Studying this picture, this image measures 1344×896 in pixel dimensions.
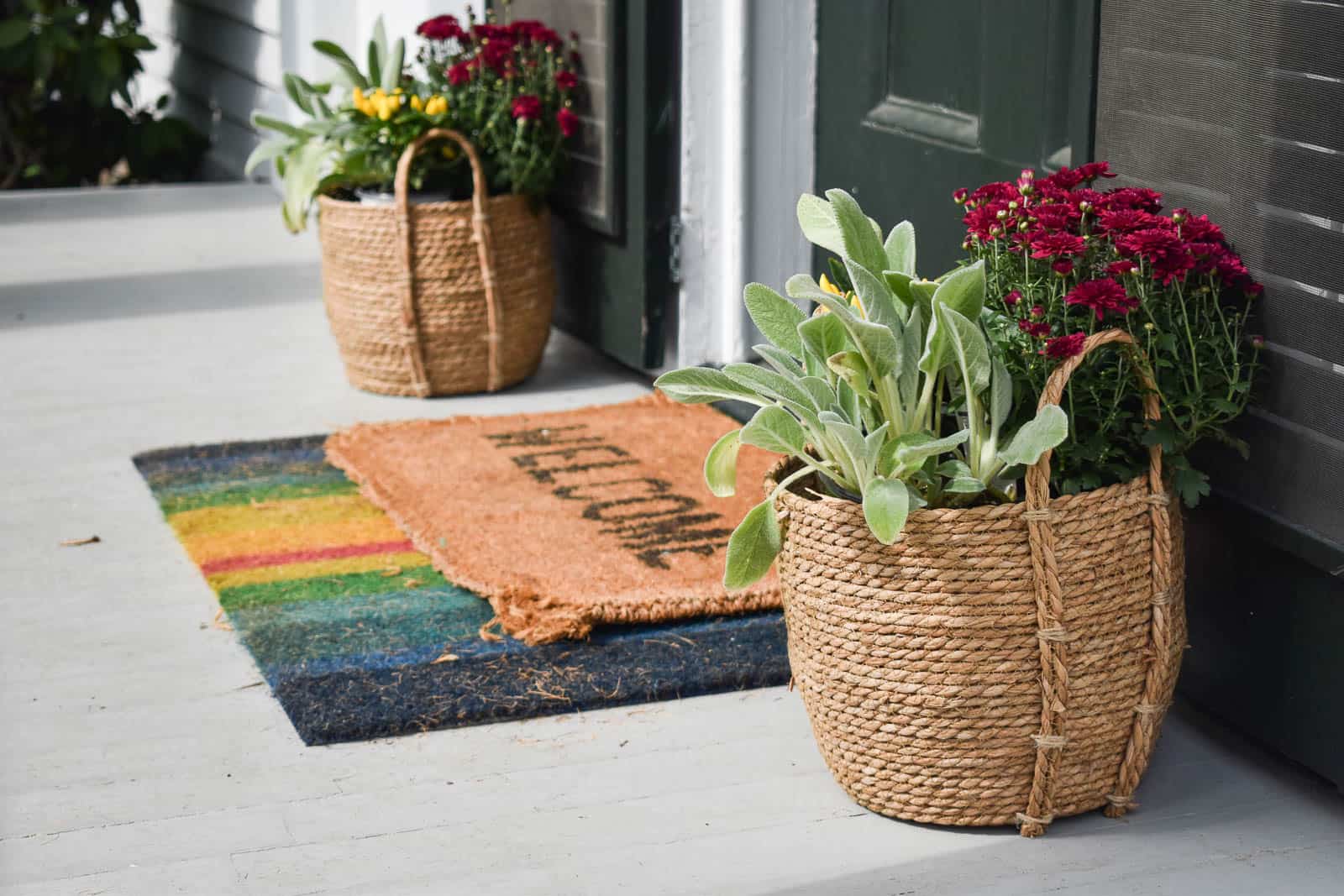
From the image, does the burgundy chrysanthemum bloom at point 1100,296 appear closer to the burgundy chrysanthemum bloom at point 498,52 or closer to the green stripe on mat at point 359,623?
the green stripe on mat at point 359,623

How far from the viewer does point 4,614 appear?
246 centimetres

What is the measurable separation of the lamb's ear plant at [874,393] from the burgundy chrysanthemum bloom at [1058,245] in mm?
72

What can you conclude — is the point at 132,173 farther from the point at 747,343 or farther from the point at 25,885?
the point at 25,885

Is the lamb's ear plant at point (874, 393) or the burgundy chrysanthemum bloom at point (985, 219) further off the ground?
the burgundy chrysanthemum bloom at point (985, 219)

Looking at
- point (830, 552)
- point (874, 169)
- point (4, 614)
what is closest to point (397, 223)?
point (874, 169)

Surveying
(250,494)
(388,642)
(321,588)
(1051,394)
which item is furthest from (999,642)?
(250,494)

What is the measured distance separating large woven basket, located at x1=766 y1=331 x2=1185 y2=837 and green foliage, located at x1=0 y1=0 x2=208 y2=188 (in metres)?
5.37

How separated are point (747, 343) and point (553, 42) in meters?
0.84

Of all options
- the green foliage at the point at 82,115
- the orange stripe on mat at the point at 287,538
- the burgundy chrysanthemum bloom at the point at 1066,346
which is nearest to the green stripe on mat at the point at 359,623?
the orange stripe on mat at the point at 287,538

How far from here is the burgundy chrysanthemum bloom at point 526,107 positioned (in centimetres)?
359

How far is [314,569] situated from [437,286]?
104cm

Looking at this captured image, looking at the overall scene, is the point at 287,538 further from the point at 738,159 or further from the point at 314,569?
the point at 738,159

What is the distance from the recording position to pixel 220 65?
7.20 m

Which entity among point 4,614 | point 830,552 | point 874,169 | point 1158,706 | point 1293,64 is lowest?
point 4,614
